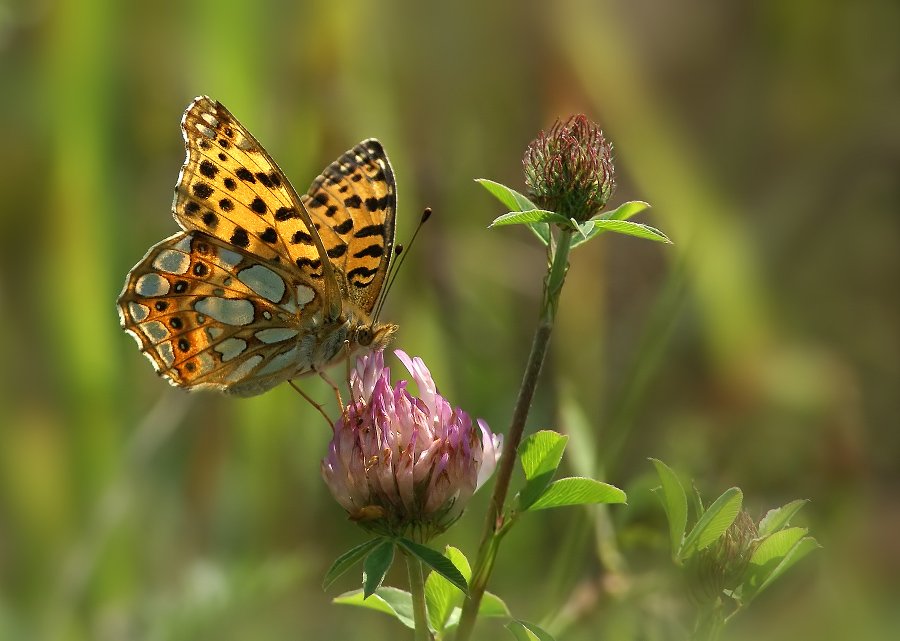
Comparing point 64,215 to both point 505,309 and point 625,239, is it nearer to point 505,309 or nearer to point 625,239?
point 505,309

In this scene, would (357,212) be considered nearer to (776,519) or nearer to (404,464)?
(404,464)

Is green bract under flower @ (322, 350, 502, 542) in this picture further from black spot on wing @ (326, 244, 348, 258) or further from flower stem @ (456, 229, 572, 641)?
black spot on wing @ (326, 244, 348, 258)

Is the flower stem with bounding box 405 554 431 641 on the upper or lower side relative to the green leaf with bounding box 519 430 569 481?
lower

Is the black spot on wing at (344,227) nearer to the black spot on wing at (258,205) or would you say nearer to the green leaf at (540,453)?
the black spot on wing at (258,205)

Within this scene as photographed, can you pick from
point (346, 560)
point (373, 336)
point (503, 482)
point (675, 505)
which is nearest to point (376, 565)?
point (346, 560)

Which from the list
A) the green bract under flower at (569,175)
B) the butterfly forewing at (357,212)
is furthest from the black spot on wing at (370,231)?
the green bract under flower at (569,175)

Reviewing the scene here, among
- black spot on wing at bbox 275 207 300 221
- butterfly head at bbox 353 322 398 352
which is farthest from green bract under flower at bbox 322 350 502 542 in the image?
black spot on wing at bbox 275 207 300 221
